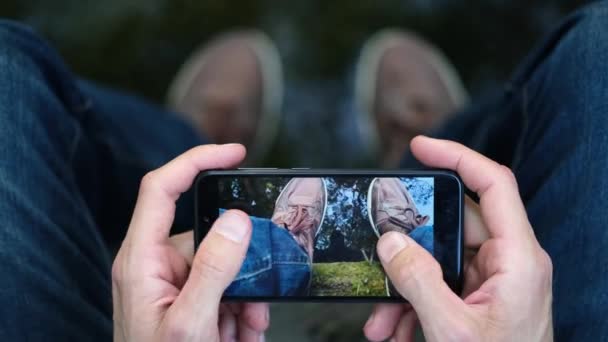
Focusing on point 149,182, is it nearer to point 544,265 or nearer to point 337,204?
point 337,204

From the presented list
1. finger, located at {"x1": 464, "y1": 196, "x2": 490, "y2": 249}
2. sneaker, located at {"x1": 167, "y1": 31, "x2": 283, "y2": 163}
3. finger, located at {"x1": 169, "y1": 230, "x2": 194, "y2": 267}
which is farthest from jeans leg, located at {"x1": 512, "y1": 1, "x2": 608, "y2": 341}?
sneaker, located at {"x1": 167, "y1": 31, "x2": 283, "y2": 163}

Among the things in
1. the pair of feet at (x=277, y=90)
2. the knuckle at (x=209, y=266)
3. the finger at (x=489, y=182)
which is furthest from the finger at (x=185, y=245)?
the pair of feet at (x=277, y=90)

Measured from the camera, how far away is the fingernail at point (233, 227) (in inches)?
19.4

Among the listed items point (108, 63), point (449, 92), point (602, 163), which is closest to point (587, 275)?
point (602, 163)

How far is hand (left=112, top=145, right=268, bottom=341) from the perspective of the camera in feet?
1.55

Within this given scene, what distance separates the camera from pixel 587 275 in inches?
23.0

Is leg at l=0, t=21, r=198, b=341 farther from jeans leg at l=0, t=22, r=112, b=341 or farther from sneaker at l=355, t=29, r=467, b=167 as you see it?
sneaker at l=355, t=29, r=467, b=167

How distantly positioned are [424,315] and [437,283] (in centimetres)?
3

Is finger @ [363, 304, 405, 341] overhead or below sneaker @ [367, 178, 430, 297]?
below

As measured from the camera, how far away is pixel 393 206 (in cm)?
55

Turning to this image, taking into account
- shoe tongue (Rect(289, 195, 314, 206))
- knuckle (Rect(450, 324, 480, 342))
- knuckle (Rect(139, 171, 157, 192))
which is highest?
knuckle (Rect(139, 171, 157, 192))

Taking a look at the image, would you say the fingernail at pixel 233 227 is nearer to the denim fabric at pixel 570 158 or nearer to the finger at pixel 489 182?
the finger at pixel 489 182

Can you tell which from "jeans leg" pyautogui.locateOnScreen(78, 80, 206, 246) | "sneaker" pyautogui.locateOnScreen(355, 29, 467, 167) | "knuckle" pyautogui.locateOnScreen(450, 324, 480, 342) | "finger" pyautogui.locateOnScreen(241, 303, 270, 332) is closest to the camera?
"knuckle" pyautogui.locateOnScreen(450, 324, 480, 342)

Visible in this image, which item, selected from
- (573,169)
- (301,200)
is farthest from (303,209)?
(573,169)
